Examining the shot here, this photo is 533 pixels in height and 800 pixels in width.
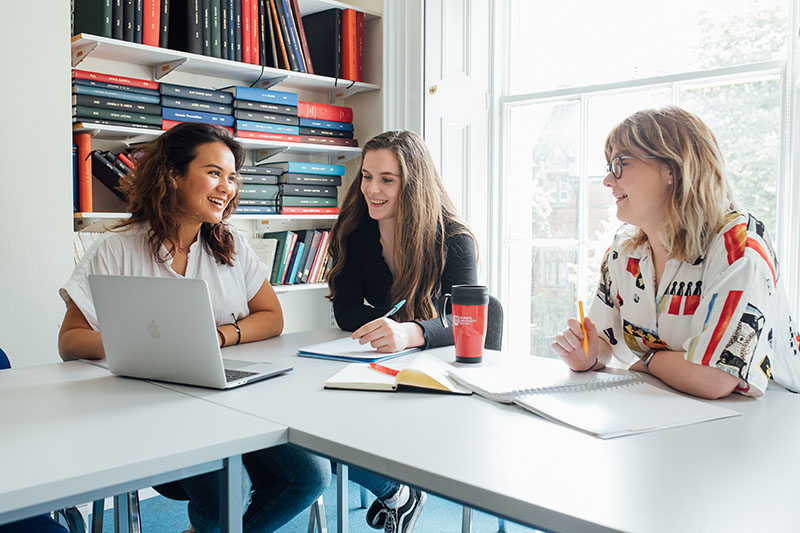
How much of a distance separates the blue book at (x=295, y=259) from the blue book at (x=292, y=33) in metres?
0.82

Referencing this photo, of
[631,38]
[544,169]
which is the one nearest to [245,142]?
[544,169]

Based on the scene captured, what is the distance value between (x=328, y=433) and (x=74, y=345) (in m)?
0.92

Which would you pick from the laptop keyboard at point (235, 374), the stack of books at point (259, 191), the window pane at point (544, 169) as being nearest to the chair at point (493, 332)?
the laptop keyboard at point (235, 374)

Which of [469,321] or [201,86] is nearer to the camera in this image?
[469,321]

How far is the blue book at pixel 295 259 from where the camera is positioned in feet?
10.4

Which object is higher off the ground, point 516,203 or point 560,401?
point 516,203

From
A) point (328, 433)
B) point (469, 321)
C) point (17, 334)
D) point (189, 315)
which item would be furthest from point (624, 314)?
point (17, 334)

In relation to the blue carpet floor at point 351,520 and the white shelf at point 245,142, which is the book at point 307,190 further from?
the blue carpet floor at point 351,520

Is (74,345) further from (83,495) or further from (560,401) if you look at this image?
(560,401)

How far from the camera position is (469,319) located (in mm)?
1536

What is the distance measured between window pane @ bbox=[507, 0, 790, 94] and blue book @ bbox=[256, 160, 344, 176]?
966mm

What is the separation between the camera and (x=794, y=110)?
8.00ft

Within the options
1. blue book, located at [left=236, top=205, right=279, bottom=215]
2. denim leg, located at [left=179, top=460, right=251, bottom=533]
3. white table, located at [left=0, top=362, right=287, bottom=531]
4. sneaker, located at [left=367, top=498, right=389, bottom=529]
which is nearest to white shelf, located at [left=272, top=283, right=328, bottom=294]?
blue book, located at [left=236, top=205, right=279, bottom=215]

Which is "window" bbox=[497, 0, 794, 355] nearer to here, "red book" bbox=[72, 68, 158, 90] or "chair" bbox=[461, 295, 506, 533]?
"chair" bbox=[461, 295, 506, 533]
